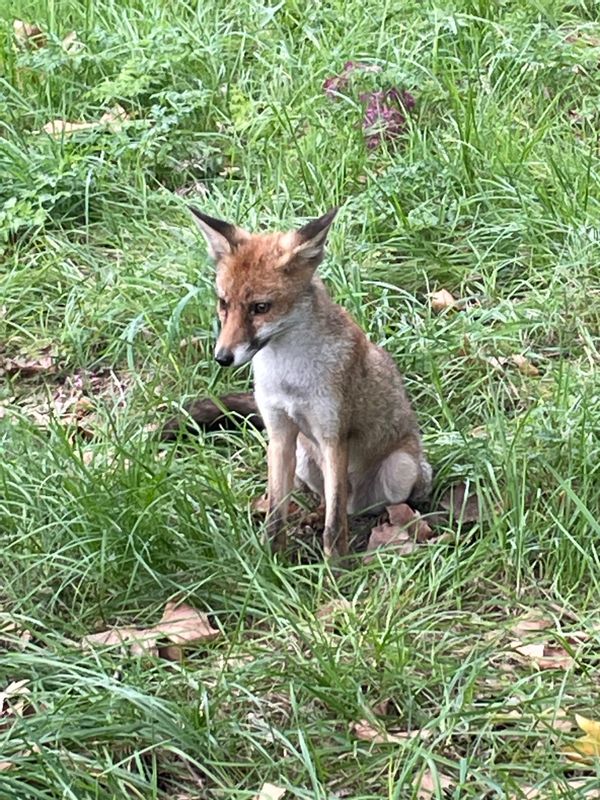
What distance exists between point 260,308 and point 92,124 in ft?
10.1

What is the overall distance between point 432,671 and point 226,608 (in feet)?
2.65

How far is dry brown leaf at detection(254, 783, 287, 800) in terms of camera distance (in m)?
3.67

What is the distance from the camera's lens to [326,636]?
4285 mm

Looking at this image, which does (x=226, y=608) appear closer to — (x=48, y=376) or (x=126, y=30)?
(x=48, y=376)

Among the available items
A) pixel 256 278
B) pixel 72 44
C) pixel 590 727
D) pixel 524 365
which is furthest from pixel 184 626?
pixel 72 44

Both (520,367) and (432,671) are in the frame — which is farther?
(520,367)

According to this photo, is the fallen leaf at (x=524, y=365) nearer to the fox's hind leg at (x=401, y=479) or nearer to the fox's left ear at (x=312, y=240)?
the fox's hind leg at (x=401, y=479)

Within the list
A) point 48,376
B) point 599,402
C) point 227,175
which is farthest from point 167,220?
point 599,402

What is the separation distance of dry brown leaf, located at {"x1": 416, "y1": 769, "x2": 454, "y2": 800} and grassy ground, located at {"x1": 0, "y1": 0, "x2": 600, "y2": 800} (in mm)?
25

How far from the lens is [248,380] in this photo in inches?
234

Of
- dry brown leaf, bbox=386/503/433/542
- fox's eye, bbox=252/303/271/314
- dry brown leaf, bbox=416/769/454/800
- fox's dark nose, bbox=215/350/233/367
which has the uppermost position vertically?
fox's eye, bbox=252/303/271/314

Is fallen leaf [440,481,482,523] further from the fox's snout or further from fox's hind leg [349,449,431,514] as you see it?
the fox's snout

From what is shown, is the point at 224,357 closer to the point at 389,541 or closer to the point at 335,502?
the point at 335,502

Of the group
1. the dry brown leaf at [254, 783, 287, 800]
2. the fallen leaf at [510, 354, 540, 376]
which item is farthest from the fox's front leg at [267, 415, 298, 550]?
the dry brown leaf at [254, 783, 287, 800]
